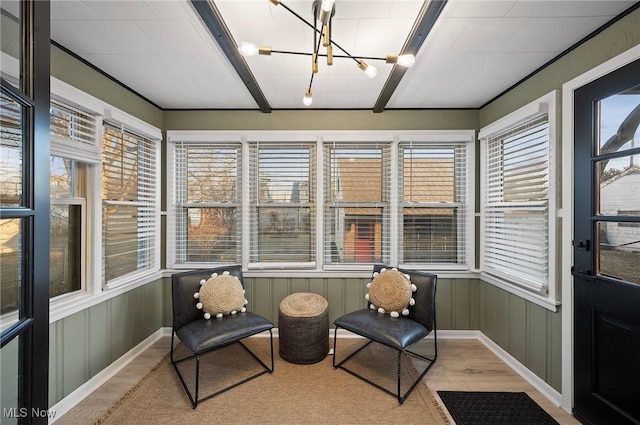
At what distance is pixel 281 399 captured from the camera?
1940 mm

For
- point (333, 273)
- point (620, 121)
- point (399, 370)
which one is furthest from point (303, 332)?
point (620, 121)

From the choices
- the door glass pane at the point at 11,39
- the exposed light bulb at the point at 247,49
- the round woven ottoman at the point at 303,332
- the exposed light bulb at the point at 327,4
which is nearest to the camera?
the door glass pane at the point at 11,39

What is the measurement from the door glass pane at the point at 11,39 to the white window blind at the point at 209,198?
2.09m

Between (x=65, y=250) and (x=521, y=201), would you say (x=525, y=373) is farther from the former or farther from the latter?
(x=65, y=250)

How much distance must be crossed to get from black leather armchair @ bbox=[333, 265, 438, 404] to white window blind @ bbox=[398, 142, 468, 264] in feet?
1.82

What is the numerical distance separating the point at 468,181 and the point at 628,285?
5.03 feet

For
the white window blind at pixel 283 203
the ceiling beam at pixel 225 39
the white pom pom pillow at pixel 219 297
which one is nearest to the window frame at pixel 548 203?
the white window blind at pixel 283 203

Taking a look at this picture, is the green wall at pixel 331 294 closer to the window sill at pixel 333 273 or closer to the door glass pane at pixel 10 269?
the window sill at pixel 333 273

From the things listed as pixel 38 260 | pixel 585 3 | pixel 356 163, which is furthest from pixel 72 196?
pixel 585 3

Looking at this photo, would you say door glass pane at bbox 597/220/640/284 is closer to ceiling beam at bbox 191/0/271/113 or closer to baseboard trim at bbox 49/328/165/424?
ceiling beam at bbox 191/0/271/113

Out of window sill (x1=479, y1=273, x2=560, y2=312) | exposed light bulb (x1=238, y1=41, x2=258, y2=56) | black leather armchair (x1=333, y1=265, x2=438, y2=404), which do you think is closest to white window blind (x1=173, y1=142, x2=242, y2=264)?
black leather armchair (x1=333, y1=265, x2=438, y2=404)

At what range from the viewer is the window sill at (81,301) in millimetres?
1778

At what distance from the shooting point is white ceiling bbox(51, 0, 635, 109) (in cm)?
146

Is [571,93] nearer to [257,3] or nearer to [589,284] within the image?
[589,284]
